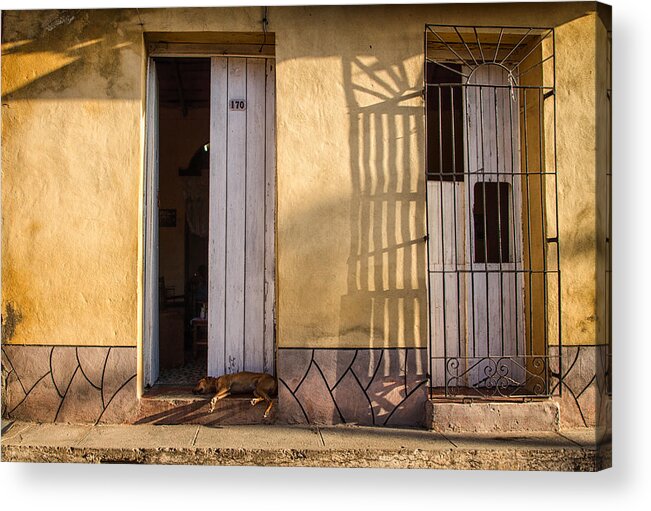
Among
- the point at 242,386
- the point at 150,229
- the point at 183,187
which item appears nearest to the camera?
the point at 242,386

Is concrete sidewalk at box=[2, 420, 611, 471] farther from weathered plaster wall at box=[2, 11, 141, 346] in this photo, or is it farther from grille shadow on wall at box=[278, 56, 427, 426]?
weathered plaster wall at box=[2, 11, 141, 346]

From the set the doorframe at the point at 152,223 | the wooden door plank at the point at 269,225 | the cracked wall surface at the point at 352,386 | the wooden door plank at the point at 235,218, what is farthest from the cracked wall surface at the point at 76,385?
the cracked wall surface at the point at 352,386

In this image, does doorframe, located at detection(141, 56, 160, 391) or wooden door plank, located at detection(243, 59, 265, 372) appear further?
wooden door plank, located at detection(243, 59, 265, 372)

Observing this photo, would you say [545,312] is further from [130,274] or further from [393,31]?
[130,274]

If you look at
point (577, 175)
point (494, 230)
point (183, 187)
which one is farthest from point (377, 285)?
point (183, 187)

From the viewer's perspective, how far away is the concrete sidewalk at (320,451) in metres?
4.60

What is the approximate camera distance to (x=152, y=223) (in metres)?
5.68

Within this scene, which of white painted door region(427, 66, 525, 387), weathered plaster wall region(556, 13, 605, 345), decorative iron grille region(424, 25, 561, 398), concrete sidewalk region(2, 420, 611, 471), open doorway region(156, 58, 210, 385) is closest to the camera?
concrete sidewalk region(2, 420, 611, 471)

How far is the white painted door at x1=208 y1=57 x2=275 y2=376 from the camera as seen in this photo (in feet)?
18.7

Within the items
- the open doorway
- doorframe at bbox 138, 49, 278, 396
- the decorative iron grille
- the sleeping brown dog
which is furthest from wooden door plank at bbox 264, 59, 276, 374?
the open doorway

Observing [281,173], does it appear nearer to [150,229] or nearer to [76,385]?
[150,229]

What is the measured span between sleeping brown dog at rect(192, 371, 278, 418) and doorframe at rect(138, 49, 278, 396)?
33cm

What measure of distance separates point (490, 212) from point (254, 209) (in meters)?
2.20

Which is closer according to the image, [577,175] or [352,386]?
[352,386]
